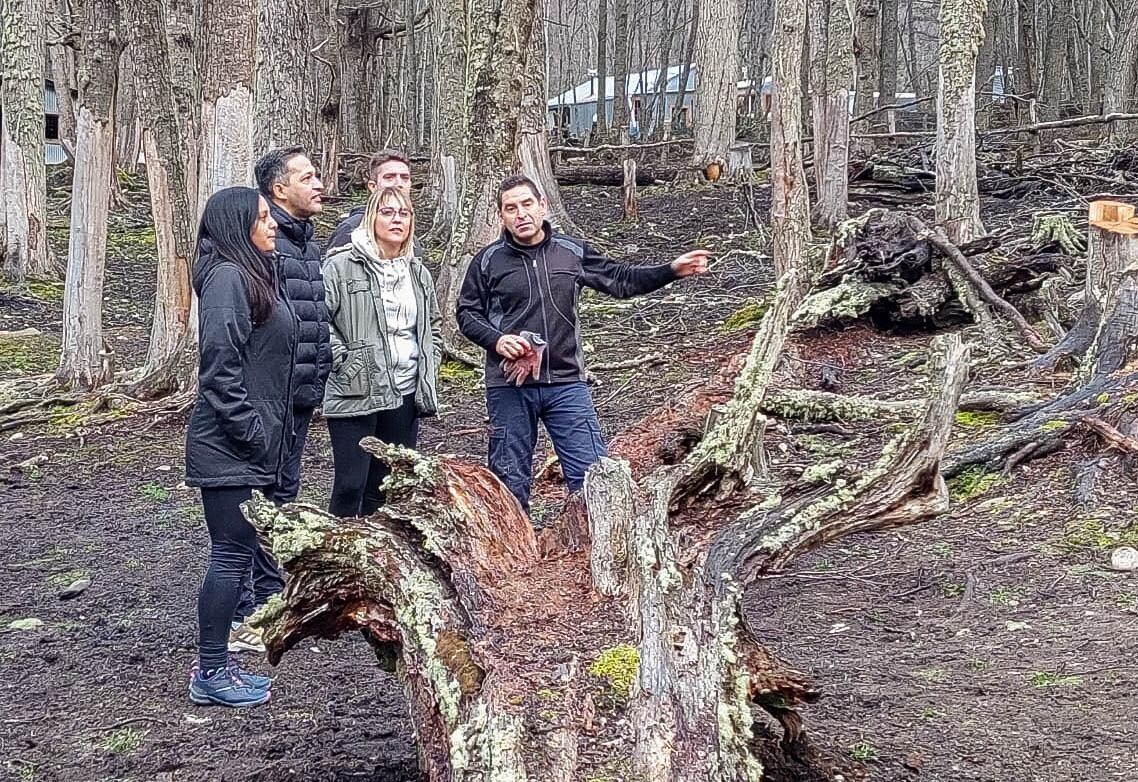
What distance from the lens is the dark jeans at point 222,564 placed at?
4.18 m

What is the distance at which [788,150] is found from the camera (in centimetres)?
1103

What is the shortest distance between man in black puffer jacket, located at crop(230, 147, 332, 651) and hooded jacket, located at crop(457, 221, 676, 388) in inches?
28.9

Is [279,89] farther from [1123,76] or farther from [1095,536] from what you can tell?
[1123,76]

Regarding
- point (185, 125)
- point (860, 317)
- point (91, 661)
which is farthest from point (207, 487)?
point (860, 317)

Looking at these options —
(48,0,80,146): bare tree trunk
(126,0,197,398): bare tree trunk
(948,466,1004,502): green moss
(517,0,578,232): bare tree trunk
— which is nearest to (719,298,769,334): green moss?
(517,0,578,232): bare tree trunk

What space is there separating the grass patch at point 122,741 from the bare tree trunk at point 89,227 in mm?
5782

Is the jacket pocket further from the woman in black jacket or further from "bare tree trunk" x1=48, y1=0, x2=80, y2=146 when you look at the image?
"bare tree trunk" x1=48, y1=0, x2=80, y2=146

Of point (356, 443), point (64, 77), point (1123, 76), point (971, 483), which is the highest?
point (64, 77)

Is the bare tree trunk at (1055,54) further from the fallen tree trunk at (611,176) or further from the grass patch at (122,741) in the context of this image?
the grass patch at (122,741)

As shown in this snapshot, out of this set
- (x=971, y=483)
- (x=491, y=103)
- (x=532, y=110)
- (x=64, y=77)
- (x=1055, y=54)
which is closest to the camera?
(x=971, y=483)

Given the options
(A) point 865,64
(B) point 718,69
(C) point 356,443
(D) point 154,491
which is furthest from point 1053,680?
(A) point 865,64

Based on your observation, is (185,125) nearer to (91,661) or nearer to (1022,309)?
(91,661)

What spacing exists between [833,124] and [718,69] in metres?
8.48

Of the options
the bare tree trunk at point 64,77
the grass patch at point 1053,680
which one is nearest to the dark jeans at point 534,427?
the grass patch at point 1053,680
